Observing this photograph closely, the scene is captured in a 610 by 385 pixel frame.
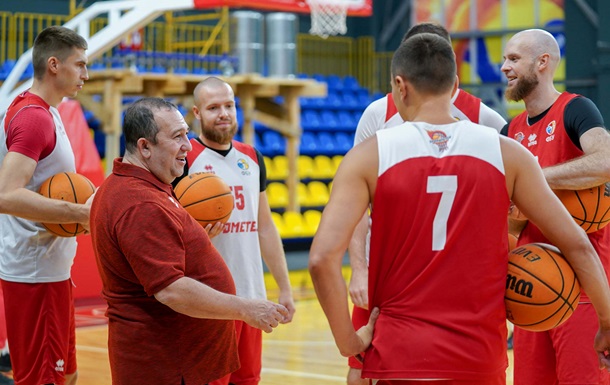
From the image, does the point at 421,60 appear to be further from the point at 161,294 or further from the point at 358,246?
the point at 358,246

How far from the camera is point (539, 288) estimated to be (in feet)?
9.75

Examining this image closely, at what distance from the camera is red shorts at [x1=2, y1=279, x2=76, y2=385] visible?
432cm

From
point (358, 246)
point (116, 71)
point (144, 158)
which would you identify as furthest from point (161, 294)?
point (116, 71)

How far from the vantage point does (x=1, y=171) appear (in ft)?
13.8

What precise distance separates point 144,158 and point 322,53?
1687 centimetres

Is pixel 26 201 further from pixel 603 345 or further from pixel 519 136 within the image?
pixel 603 345

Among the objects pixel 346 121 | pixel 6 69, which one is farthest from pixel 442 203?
pixel 346 121

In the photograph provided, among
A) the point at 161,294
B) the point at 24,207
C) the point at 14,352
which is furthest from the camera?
the point at 14,352

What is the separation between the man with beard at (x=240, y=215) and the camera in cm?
479

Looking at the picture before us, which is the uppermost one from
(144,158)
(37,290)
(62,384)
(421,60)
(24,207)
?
(421,60)

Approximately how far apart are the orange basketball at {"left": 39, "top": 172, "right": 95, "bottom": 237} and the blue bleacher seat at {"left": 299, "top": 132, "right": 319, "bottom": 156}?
1210 centimetres

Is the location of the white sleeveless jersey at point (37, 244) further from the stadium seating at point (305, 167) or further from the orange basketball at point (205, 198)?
the stadium seating at point (305, 167)

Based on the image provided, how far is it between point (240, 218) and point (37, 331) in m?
1.14

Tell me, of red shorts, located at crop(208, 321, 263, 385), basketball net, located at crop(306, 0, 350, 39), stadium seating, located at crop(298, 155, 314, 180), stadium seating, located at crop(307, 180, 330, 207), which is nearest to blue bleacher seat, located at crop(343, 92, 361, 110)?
stadium seating, located at crop(298, 155, 314, 180)
